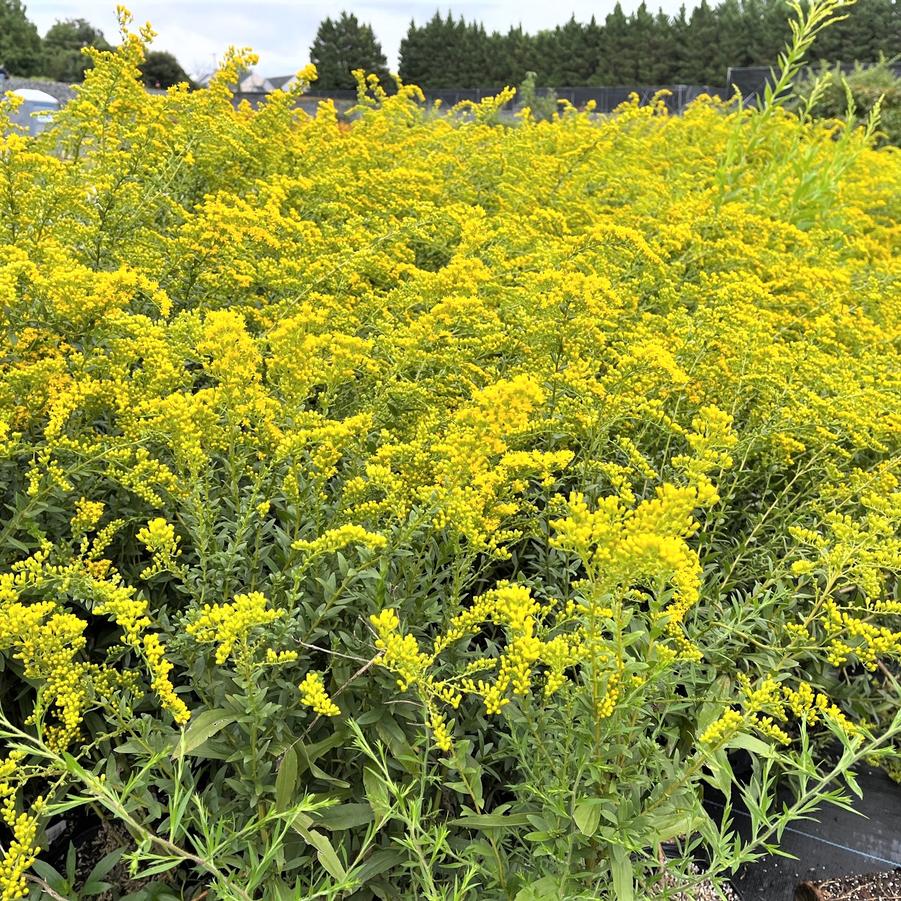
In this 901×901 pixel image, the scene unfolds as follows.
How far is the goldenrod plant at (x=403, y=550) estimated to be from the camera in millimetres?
1311

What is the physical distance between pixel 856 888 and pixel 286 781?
1.83 metres

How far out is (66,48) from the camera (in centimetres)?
5594

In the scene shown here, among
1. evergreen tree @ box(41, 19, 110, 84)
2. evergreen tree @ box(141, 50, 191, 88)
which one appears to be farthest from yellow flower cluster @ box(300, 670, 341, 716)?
evergreen tree @ box(41, 19, 110, 84)

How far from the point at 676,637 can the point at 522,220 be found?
2.87 m

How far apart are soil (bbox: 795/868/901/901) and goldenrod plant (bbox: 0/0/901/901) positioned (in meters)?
0.20

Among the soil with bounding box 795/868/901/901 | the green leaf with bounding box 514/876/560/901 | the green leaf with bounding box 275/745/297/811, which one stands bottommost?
the soil with bounding box 795/868/901/901

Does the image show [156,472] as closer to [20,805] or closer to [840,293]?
[20,805]

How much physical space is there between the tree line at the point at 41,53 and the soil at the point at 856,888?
47.7 m

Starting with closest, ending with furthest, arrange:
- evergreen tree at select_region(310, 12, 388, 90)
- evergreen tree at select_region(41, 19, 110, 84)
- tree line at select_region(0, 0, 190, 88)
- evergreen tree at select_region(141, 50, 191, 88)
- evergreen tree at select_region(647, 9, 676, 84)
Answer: evergreen tree at select_region(141, 50, 191, 88) → tree line at select_region(0, 0, 190, 88) → evergreen tree at select_region(41, 19, 110, 84) → evergreen tree at select_region(647, 9, 676, 84) → evergreen tree at select_region(310, 12, 388, 90)

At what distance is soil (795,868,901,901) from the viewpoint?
2123 mm

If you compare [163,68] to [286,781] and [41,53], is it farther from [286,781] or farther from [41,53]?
[286,781]

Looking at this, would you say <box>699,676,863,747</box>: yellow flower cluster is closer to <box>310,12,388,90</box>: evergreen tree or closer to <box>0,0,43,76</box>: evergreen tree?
<box>0,0,43,76</box>: evergreen tree

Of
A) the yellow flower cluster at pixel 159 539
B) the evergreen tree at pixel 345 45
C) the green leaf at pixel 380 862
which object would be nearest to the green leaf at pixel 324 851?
the green leaf at pixel 380 862

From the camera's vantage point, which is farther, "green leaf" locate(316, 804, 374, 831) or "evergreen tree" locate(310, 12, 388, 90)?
"evergreen tree" locate(310, 12, 388, 90)
